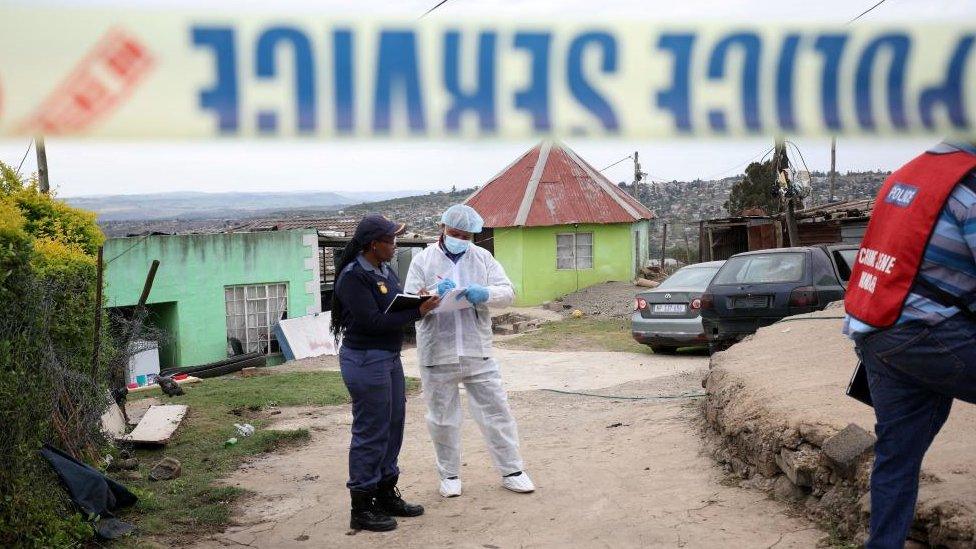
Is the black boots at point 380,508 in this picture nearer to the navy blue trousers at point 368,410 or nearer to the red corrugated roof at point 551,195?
the navy blue trousers at point 368,410

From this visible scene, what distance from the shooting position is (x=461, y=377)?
228 inches

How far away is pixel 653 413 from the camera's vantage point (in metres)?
8.08

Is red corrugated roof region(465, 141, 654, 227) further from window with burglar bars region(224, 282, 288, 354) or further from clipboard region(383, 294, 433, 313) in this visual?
clipboard region(383, 294, 433, 313)

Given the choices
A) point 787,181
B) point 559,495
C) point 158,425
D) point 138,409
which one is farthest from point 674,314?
point 559,495

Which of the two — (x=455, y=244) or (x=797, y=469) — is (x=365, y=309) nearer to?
(x=455, y=244)

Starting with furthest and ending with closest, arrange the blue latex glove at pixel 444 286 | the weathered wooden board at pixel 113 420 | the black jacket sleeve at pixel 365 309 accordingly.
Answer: the weathered wooden board at pixel 113 420, the blue latex glove at pixel 444 286, the black jacket sleeve at pixel 365 309

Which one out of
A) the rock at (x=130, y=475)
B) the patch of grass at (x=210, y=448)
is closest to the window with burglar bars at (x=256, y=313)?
the patch of grass at (x=210, y=448)

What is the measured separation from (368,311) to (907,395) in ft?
9.54

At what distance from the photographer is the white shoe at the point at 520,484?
578 cm

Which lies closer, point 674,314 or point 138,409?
point 138,409

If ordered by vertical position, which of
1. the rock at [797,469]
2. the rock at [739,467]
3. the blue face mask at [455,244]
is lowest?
the rock at [739,467]

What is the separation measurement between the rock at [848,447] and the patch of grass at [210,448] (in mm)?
3494

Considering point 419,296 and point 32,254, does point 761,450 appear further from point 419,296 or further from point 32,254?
point 32,254

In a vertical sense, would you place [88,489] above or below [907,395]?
below
